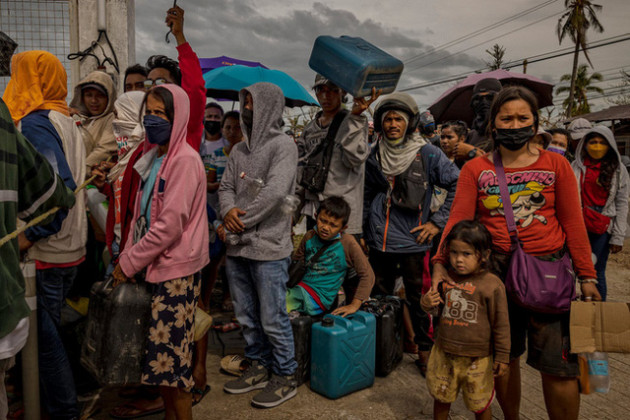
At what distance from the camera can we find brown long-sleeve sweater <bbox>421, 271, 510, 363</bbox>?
2.35m

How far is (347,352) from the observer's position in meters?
3.27

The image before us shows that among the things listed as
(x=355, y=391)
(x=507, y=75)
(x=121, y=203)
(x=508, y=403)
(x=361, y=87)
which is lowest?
(x=355, y=391)

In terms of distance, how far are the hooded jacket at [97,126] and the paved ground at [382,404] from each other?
1814mm

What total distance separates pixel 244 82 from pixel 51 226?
11.1ft

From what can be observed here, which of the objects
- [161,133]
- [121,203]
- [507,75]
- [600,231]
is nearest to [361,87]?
[161,133]

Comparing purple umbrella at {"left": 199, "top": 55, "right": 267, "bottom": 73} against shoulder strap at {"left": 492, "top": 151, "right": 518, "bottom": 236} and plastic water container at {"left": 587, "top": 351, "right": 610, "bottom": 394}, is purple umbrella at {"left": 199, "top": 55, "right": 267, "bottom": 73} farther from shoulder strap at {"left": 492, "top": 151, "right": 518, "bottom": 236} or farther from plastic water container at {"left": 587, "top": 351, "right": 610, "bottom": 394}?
plastic water container at {"left": 587, "top": 351, "right": 610, "bottom": 394}

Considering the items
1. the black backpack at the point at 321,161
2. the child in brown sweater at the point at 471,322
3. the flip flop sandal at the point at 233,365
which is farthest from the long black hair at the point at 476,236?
the flip flop sandal at the point at 233,365

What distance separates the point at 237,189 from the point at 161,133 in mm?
889

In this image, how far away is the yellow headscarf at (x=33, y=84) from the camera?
2703 mm

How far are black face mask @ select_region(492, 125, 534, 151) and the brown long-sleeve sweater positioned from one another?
2.31 ft

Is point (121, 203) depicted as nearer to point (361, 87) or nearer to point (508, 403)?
point (361, 87)

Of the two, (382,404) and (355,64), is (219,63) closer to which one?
(355,64)

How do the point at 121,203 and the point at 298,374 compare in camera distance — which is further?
the point at 298,374

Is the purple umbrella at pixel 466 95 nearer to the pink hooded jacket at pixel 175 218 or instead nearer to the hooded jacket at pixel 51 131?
the pink hooded jacket at pixel 175 218
